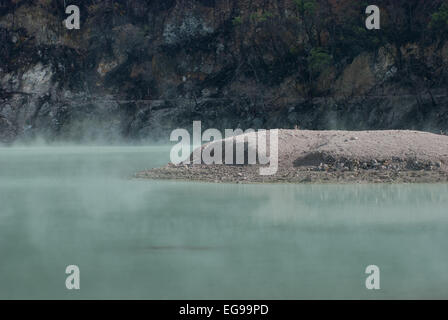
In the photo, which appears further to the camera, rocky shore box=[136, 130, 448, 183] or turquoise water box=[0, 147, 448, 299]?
rocky shore box=[136, 130, 448, 183]

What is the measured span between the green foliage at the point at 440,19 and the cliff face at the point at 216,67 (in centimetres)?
6

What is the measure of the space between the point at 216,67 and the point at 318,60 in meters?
6.22

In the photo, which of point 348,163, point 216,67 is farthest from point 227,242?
point 216,67

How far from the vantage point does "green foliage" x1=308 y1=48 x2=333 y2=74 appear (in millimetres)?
34594

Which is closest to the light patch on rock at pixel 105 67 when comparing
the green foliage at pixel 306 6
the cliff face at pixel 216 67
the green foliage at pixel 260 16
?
the cliff face at pixel 216 67

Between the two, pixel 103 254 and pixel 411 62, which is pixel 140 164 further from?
pixel 411 62

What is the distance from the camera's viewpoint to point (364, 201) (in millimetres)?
10406

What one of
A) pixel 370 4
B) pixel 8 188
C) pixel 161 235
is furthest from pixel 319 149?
pixel 370 4

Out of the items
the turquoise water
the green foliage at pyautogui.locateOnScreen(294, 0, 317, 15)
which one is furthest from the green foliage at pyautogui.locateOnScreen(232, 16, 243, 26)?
the turquoise water

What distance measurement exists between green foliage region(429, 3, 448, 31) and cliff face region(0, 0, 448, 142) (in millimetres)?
55

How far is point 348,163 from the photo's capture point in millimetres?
14461

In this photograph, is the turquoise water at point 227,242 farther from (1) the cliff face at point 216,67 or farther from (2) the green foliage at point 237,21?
(2) the green foliage at point 237,21

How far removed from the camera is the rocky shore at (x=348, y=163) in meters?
13.8

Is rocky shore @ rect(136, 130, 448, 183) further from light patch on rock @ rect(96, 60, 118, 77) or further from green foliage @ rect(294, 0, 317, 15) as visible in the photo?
light patch on rock @ rect(96, 60, 118, 77)
